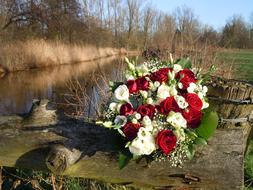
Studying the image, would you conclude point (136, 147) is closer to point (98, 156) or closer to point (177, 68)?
point (98, 156)

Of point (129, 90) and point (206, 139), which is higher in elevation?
point (129, 90)

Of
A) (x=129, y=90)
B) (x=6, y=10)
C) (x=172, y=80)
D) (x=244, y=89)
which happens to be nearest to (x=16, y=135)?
(x=129, y=90)

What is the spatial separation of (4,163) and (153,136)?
1014 mm

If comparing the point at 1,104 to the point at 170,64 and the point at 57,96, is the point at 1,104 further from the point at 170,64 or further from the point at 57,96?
the point at 170,64

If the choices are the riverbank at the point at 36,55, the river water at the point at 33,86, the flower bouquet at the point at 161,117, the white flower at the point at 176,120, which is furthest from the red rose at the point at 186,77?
the riverbank at the point at 36,55

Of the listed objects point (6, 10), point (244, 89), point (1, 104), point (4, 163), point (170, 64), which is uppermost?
point (6, 10)

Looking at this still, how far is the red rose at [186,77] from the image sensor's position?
85.8 inches

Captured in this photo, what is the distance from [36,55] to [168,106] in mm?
21758

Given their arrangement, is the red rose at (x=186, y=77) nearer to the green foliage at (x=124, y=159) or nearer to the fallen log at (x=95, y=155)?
the fallen log at (x=95, y=155)

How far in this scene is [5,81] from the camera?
58.0 feet

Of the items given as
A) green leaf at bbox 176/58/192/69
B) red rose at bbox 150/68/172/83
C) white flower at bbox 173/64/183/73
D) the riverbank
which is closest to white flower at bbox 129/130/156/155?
red rose at bbox 150/68/172/83

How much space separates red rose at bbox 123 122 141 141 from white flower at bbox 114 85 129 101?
164 mm

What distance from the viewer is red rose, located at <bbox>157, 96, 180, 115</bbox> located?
2057mm

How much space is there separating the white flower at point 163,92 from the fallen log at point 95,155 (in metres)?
0.35
